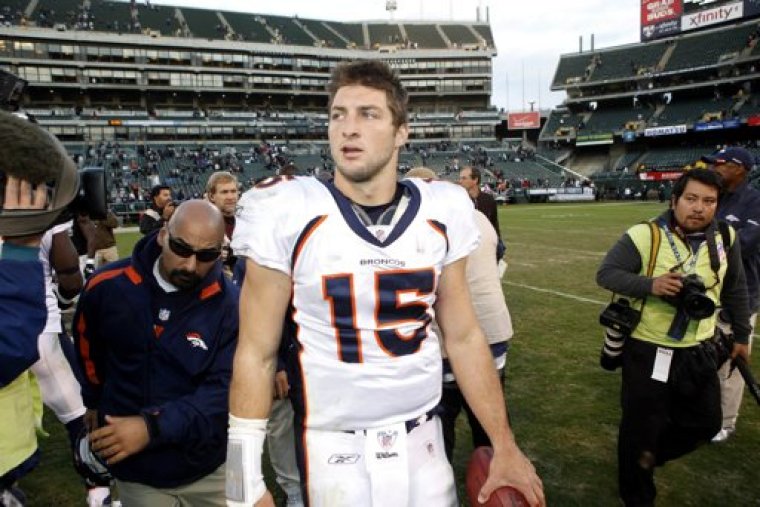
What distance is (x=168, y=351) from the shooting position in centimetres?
240

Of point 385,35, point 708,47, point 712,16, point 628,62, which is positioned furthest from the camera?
point 385,35

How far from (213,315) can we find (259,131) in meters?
56.4

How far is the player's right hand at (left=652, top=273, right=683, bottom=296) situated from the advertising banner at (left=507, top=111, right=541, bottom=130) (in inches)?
2643

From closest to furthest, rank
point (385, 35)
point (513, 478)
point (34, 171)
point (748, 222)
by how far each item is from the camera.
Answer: point (34, 171), point (513, 478), point (748, 222), point (385, 35)

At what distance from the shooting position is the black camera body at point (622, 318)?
3484 mm

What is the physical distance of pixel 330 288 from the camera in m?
1.97

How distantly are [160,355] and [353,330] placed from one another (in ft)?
3.25

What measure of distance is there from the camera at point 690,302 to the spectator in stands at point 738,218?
1.05m

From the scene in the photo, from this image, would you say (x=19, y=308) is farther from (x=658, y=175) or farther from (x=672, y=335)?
(x=658, y=175)

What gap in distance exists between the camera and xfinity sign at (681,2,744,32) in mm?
47969

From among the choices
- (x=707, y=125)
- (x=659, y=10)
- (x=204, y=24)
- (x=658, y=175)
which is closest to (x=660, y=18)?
(x=659, y=10)

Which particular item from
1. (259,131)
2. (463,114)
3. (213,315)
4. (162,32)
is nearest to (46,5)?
(162,32)

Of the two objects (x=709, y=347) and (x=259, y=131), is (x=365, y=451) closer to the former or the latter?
(x=709, y=347)

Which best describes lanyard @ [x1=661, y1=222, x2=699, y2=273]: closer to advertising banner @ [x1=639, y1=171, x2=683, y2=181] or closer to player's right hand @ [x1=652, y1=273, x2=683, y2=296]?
player's right hand @ [x1=652, y1=273, x2=683, y2=296]
